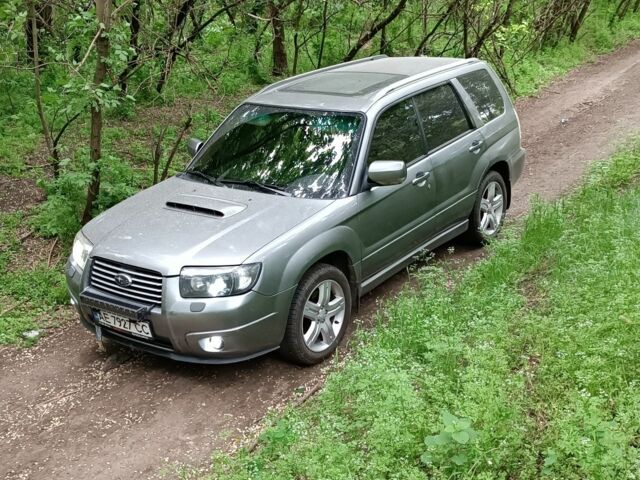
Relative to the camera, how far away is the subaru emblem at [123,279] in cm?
470

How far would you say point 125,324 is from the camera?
477 centimetres

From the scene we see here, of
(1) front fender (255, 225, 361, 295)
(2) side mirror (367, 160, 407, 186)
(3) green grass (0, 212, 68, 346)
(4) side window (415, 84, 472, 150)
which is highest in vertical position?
(4) side window (415, 84, 472, 150)

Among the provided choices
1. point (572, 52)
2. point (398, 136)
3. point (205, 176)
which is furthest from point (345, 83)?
point (572, 52)

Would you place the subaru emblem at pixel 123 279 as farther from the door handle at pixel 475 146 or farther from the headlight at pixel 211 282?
the door handle at pixel 475 146

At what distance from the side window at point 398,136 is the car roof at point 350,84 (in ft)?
0.59

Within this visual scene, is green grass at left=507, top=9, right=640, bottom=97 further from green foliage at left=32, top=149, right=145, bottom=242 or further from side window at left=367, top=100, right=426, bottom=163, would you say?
green foliage at left=32, top=149, right=145, bottom=242

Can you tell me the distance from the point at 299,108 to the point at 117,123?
585cm

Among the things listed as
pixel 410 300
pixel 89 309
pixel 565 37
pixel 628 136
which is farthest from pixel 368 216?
pixel 565 37

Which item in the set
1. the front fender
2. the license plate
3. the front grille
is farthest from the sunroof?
the license plate

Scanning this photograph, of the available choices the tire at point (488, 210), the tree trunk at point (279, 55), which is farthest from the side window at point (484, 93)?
the tree trunk at point (279, 55)

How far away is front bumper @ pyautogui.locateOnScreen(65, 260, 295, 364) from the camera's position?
4.51m

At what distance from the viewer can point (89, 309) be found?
4.95m

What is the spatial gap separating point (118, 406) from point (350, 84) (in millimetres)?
3315

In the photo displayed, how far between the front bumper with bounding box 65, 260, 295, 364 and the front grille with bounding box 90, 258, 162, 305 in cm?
6
